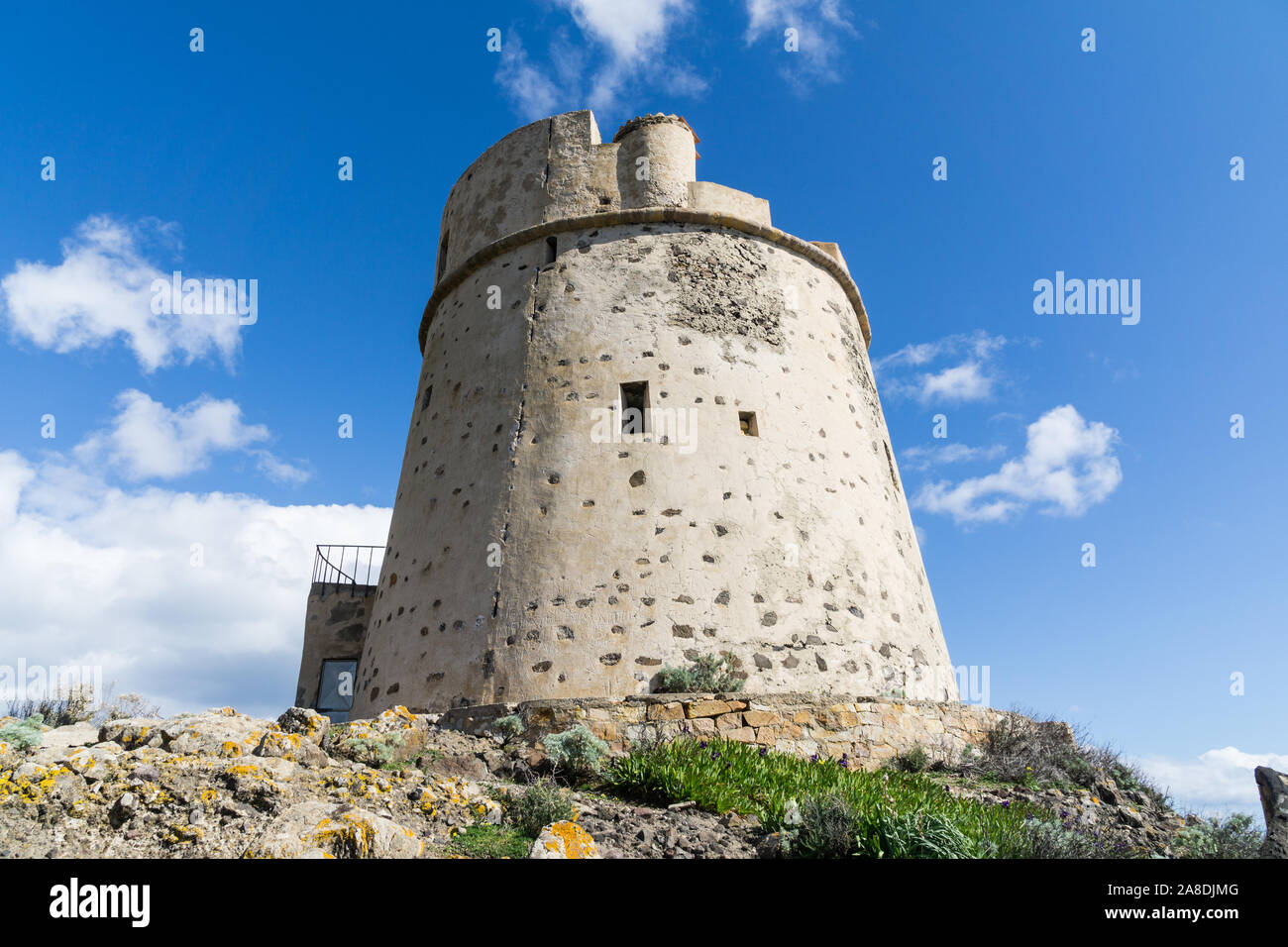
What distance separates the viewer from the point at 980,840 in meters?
4.84

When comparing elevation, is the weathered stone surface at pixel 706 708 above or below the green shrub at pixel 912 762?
above

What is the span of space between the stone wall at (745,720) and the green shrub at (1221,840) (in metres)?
2.16

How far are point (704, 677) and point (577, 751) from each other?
1.69 meters

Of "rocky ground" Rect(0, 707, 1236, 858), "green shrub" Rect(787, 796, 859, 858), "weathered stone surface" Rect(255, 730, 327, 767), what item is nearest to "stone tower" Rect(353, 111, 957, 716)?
"rocky ground" Rect(0, 707, 1236, 858)

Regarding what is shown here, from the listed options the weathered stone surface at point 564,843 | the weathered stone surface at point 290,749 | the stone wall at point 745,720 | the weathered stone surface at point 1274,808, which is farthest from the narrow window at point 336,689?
the weathered stone surface at point 1274,808

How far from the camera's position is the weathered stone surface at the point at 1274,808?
5.58 meters

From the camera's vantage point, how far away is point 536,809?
5102mm

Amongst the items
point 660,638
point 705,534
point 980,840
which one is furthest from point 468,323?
point 980,840

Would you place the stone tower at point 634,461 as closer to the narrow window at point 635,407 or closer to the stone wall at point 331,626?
the narrow window at point 635,407

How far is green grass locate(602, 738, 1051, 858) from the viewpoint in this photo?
443cm

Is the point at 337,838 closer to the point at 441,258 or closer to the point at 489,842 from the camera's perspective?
the point at 489,842

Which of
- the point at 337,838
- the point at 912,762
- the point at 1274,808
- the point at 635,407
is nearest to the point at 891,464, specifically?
the point at 635,407
